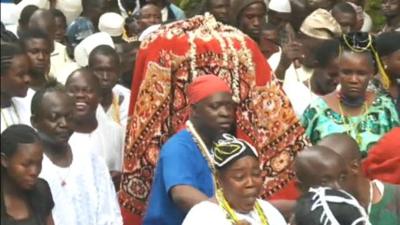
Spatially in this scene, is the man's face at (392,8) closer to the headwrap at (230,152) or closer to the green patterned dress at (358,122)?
the green patterned dress at (358,122)

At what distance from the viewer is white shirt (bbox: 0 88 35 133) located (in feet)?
28.8

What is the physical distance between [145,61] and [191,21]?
39cm

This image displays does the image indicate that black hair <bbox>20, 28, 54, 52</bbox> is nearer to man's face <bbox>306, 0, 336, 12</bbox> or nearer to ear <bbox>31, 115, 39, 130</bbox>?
ear <bbox>31, 115, 39, 130</bbox>

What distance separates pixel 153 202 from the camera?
874cm

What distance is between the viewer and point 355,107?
9367 mm

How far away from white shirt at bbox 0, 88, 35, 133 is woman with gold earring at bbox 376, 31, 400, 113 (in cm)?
236

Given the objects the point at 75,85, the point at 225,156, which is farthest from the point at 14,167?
the point at 75,85

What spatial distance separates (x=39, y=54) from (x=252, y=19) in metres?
1.88

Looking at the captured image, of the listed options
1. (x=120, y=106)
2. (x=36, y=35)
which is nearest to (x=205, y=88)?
(x=36, y=35)

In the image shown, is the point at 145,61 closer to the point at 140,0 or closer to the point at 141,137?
the point at 141,137

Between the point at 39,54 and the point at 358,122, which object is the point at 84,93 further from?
the point at 358,122

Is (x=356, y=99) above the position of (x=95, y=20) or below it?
above

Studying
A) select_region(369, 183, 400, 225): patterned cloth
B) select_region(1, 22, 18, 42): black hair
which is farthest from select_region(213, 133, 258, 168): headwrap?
select_region(1, 22, 18, 42): black hair

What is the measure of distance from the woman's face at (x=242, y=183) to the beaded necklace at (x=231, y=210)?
0.02m
